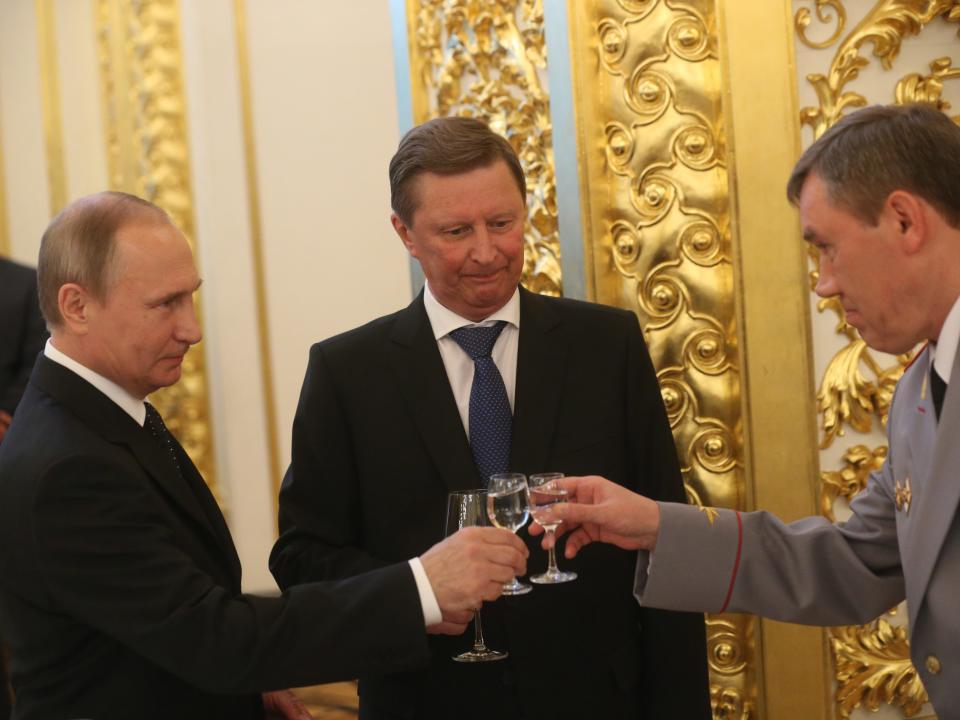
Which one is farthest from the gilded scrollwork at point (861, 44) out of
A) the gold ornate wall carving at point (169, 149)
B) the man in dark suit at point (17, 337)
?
the gold ornate wall carving at point (169, 149)

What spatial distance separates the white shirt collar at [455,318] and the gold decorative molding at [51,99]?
457 centimetres

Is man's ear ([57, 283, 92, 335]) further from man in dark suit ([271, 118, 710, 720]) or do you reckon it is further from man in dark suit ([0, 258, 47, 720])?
man in dark suit ([0, 258, 47, 720])

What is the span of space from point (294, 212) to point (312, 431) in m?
3.33

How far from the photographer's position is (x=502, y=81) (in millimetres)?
3545

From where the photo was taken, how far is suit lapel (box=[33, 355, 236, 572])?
2.08 meters

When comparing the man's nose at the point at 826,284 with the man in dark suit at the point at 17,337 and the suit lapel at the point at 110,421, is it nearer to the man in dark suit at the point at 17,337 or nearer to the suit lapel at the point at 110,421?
the suit lapel at the point at 110,421

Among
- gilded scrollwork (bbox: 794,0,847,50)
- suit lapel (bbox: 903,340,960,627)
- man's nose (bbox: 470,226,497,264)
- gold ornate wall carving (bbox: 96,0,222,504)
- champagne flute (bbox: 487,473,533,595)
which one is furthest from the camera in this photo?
gold ornate wall carving (bbox: 96,0,222,504)

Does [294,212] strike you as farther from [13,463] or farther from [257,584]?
[13,463]

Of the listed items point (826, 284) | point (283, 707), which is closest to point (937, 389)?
point (826, 284)

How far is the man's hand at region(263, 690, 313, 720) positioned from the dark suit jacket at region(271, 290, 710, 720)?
17 cm

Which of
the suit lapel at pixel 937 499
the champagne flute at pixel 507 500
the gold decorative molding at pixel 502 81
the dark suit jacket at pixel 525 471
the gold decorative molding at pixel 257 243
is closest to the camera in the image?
the suit lapel at pixel 937 499

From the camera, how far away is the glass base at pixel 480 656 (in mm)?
2285

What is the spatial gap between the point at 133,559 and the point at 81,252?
56 cm

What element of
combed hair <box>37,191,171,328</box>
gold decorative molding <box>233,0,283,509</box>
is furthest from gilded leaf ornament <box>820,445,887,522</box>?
gold decorative molding <box>233,0,283,509</box>
